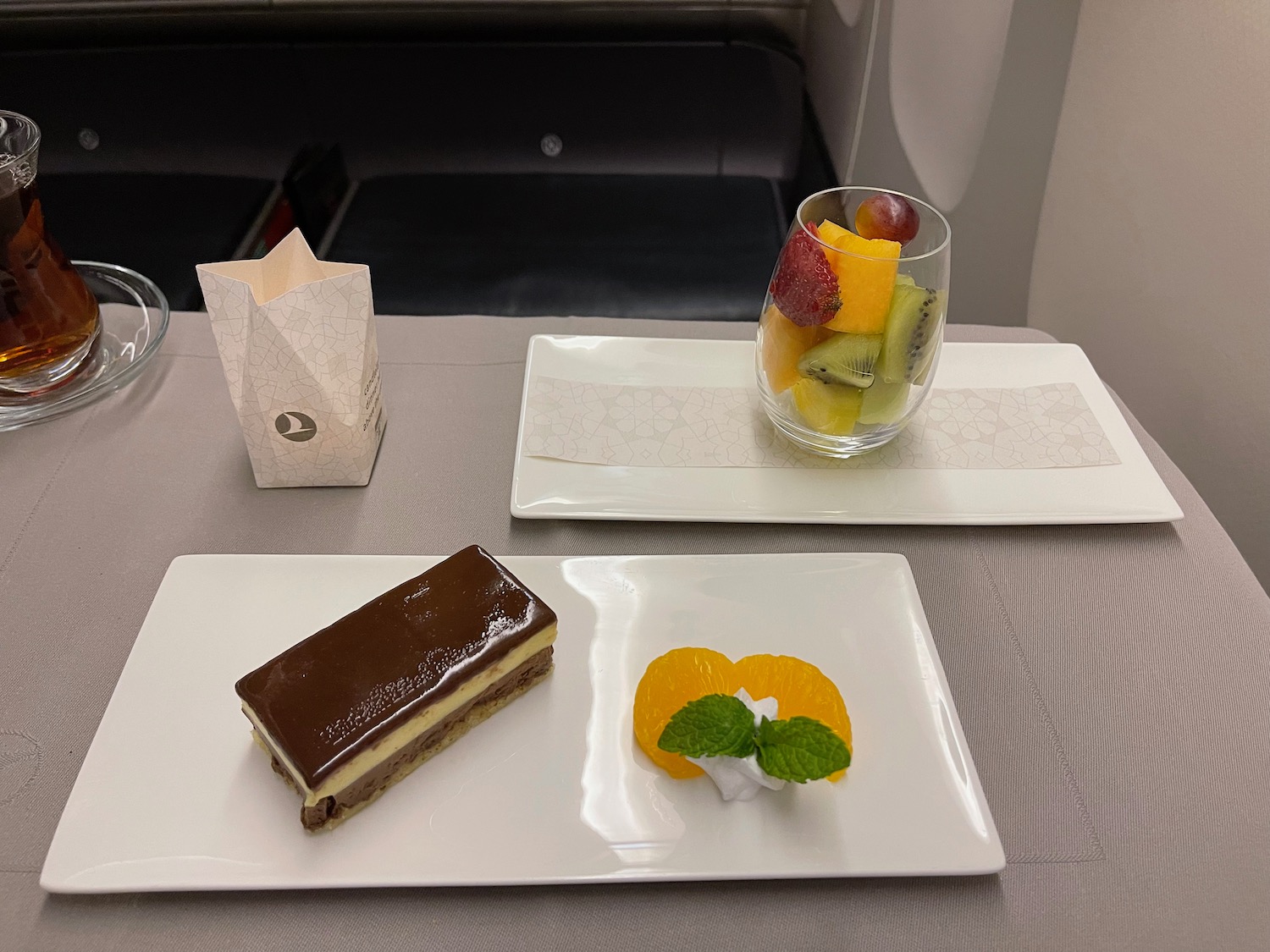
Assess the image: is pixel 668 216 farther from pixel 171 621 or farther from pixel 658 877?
pixel 658 877

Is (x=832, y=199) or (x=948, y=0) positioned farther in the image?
(x=948, y=0)

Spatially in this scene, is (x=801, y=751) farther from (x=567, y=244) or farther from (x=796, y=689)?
(x=567, y=244)

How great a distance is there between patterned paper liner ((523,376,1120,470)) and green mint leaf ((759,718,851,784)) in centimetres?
31

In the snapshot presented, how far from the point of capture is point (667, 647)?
65 centimetres

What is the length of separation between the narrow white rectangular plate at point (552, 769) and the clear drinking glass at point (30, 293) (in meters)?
0.34

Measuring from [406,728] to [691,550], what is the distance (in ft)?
0.96

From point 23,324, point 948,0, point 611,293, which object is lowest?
point 611,293

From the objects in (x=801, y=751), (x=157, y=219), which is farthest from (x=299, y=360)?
(x=157, y=219)

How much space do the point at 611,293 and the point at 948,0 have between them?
72 cm

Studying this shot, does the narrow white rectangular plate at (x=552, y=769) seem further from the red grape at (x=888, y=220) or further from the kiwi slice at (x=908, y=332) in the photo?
the red grape at (x=888, y=220)

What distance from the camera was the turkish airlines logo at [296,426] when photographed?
75 cm

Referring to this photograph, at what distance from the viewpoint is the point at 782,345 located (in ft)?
2.59

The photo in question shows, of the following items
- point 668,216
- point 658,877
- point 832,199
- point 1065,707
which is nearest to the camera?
point 658,877

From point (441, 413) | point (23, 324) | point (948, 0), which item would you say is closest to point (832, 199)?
point (441, 413)
